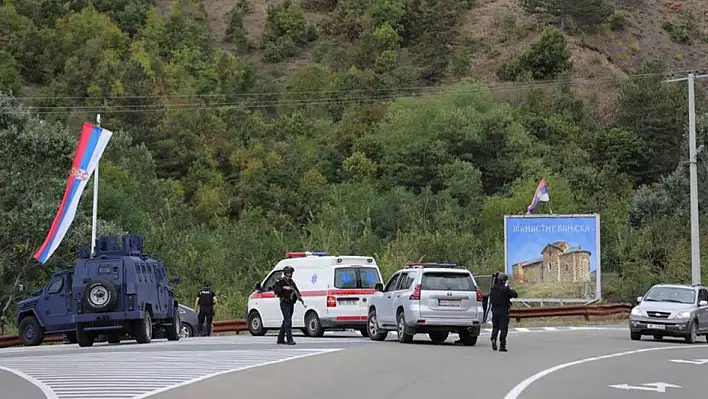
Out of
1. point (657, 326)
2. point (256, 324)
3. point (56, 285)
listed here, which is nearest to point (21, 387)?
point (56, 285)

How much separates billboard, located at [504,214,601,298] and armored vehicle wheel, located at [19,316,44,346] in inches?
765

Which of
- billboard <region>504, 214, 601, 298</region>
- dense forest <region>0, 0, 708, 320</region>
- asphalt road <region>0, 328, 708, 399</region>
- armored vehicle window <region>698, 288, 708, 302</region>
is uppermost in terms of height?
dense forest <region>0, 0, 708, 320</region>

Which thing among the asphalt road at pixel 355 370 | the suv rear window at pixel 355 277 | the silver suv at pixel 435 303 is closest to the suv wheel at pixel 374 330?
the asphalt road at pixel 355 370

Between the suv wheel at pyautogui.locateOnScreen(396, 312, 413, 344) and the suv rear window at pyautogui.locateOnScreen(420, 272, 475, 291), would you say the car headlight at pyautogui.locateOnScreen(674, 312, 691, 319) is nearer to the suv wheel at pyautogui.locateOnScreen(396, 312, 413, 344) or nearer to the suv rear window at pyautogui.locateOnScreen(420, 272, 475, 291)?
the suv rear window at pyautogui.locateOnScreen(420, 272, 475, 291)

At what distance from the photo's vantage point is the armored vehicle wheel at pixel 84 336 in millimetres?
29734

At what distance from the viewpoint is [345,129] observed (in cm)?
10088

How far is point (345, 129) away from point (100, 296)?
72.2 m

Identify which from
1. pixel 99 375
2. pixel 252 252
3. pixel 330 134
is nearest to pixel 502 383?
pixel 99 375

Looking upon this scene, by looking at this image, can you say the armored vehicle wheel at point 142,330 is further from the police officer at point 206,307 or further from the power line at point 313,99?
the power line at point 313,99

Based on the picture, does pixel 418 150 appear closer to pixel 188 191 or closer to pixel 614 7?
pixel 188 191

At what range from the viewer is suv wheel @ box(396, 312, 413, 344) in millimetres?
28484

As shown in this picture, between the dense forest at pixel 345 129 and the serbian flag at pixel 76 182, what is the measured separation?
778 cm

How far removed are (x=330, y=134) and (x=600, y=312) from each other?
196 feet

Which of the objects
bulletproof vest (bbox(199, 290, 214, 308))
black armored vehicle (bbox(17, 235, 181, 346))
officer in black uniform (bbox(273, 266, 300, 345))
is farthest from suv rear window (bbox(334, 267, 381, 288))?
bulletproof vest (bbox(199, 290, 214, 308))
